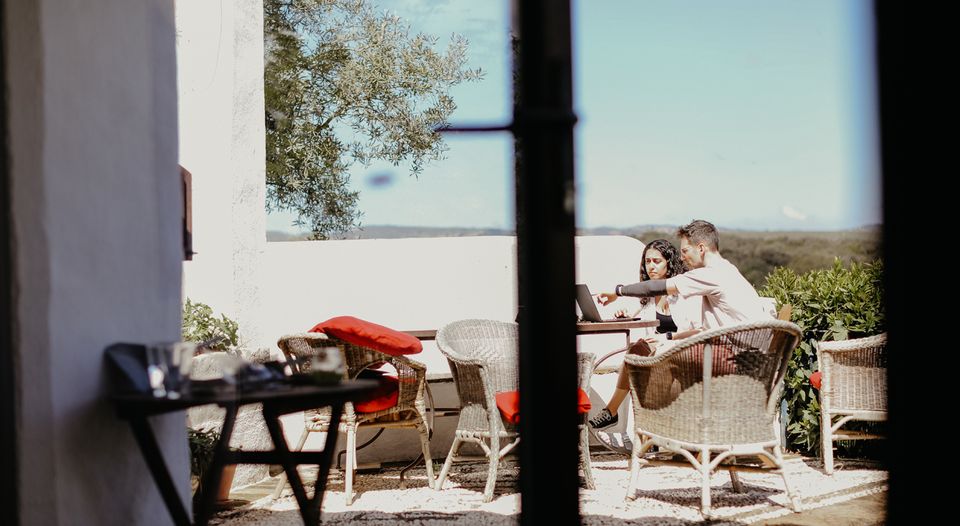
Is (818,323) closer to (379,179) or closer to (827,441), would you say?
(827,441)

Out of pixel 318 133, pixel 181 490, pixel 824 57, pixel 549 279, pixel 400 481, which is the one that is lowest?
pixel 400 481

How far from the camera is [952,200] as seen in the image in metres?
1.36

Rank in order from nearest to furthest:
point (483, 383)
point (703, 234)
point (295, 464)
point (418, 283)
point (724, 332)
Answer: point (295, 464), point (724, 332), point (483, 383), point (703, 234), point (418, 283)

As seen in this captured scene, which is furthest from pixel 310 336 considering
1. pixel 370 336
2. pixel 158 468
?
pixel 158 468

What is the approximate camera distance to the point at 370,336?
4594 mm

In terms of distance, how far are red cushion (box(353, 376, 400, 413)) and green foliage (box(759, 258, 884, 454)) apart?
104 inches

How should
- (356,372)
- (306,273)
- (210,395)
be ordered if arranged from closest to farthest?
(210,395), (356,372), (306,273)

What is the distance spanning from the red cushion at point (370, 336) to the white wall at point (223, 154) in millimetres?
1051

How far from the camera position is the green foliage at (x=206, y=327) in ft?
16.1

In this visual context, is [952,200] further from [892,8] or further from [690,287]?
[690,287]

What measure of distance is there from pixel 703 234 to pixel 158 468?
11.8ft

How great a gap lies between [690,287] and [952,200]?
345cm

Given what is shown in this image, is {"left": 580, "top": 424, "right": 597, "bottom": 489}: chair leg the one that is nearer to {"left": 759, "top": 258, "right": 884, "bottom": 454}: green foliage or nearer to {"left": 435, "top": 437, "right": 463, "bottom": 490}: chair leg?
{"left": 435, "top": 437, "right": 463, "bottom": 490}: chair leg

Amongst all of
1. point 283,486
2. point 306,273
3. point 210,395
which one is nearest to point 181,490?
point 210,395
